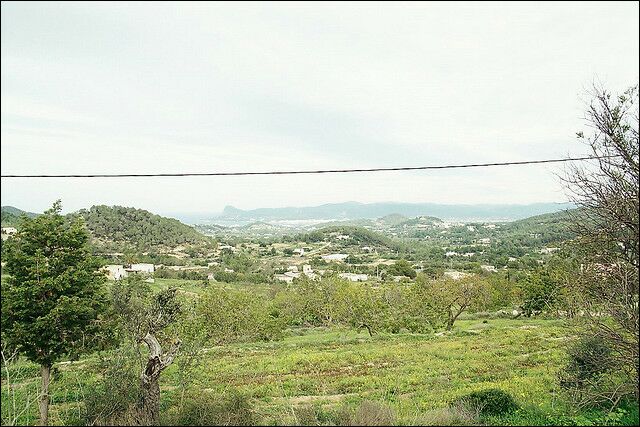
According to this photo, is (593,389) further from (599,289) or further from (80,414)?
(80,414)

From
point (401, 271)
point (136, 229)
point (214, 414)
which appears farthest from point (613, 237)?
point (401, 271)

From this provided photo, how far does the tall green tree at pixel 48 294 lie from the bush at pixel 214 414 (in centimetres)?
312

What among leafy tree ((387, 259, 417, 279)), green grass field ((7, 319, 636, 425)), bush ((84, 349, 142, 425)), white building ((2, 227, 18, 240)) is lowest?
leafy tree ((387, 259, 417, 279))

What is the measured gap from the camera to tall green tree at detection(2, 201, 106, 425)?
888 cm

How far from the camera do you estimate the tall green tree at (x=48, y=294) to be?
350 inches

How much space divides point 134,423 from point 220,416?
1.48m

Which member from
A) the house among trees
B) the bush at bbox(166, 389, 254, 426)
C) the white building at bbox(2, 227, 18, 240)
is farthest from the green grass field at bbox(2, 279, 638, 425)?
the white building at bbox(2, 227, 18, 240)

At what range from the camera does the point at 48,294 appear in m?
9.27

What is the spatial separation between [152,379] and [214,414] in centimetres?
188

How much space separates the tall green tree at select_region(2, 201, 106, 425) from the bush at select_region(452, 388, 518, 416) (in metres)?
8.46

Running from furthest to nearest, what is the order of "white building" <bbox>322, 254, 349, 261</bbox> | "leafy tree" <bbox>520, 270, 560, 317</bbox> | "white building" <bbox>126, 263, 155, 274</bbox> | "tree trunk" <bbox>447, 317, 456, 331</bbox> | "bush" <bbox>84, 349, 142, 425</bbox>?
"white building" <bbox>322, 254, 349, 261</bbox> → "white building" <bbox>126, 263, 155, 274</bbox> → "leafy tree" <bbox>520, 270, 560, 317</bbox> → "tree trunk" <bbox>447, 317, 456, 331</bbox> → "bush" <bbox>84, 349, 142, 425</bbox>

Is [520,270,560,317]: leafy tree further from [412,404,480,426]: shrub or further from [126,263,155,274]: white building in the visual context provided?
[126,263,155,274]: white building

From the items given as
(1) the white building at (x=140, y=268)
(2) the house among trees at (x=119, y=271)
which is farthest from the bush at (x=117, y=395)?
(1) the white building at (x=140, y=268)

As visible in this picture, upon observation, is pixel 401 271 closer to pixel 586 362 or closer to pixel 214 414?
pixel 586 362
